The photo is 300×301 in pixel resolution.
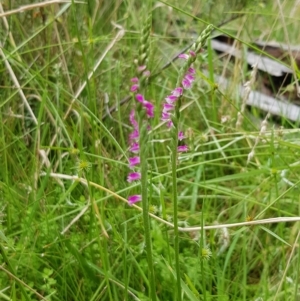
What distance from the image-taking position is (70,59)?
1986mm

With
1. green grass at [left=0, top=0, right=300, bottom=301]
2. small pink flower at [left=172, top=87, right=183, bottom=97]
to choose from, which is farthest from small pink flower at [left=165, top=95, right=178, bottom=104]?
green grass at [left=0, top=0, right=300, bottom=301]

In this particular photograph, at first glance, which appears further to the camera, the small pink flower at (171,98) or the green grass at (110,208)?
the green grass at (110,208)

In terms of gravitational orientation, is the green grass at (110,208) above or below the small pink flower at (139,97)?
below

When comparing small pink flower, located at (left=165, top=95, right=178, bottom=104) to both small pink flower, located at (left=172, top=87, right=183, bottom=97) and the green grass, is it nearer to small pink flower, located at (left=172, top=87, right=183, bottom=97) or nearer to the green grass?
small pink flower, located at (left=172, top=87, right=183, bottom=97)

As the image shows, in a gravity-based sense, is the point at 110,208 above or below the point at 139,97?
below

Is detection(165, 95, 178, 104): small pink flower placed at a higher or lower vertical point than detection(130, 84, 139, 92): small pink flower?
lower

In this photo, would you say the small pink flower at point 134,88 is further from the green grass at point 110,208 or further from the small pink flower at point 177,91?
the green grass at point 110,208

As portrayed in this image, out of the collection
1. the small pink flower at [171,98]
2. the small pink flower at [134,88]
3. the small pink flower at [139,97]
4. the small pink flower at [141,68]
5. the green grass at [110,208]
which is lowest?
the green grass at [110,208]

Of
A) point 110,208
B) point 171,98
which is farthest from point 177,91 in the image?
point 110,208

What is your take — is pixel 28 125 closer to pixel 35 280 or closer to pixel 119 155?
pixel 119 155

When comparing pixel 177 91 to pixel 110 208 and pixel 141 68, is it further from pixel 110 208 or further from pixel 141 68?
pixel 110 208

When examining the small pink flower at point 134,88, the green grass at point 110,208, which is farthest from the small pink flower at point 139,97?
the green grass at point 110,208

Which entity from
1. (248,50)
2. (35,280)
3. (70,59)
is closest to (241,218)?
(35,280)

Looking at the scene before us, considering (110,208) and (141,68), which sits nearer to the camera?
(141,68)
